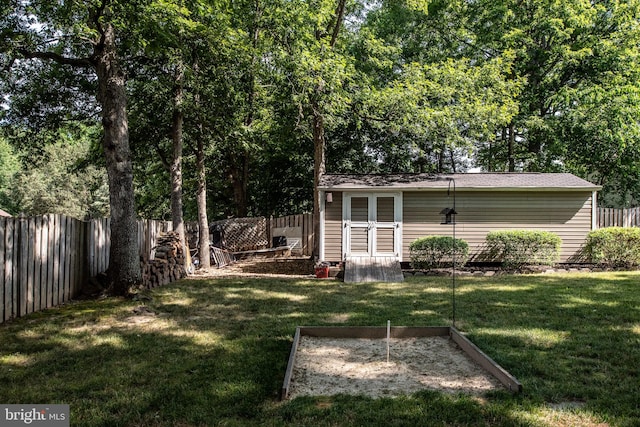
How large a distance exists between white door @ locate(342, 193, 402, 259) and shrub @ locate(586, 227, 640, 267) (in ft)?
17.4

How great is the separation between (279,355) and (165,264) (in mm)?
6223

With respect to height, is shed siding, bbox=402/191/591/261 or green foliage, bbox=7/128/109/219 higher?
green foliage, bbox=7/128/109/219

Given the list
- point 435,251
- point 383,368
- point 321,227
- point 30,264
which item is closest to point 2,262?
point 30,264

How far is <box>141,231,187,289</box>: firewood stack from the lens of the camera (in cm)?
895

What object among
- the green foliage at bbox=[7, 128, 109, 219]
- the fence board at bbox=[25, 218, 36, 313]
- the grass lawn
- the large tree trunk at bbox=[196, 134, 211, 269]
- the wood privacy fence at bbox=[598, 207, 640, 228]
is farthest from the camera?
the green foliage at bbox=[7, 128, 109, 219]

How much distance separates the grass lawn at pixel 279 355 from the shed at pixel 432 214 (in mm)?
4046

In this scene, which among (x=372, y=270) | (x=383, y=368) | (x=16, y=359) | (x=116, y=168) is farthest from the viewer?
(x=372, y=270)

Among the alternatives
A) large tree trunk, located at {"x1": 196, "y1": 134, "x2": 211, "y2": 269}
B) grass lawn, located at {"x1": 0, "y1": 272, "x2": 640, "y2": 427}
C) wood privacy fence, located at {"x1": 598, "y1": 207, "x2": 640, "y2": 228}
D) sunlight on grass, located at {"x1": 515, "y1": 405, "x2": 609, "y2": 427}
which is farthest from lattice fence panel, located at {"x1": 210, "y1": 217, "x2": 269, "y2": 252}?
sunlight on grass, located at {"x1": 515, "y1": 405, "x2": 609, "y2": 427}

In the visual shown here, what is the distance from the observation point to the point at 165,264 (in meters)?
9.73

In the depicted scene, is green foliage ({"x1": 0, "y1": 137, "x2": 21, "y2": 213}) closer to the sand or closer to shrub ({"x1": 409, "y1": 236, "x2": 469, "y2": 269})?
shrub ({"x1": 409, "y1": 236, "x2": 469, "y2": 269})

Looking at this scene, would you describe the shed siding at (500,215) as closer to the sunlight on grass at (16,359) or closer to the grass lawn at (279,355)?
the grass lawn at (279,355)

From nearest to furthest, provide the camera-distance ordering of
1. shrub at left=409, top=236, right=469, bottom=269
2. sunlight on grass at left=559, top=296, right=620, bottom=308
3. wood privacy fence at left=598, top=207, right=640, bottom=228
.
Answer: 1. sunlight on grass at left=559, top=296, right=620, bottom=308
2. shrub at left=409, top=236, right=469, bottom=269
3. wood privacy fence at left=598, top=207, right=640, bottom=228

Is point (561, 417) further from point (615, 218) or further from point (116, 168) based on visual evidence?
point (615, 218)

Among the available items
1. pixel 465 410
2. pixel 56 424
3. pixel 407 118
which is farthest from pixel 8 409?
pixel 407 118
